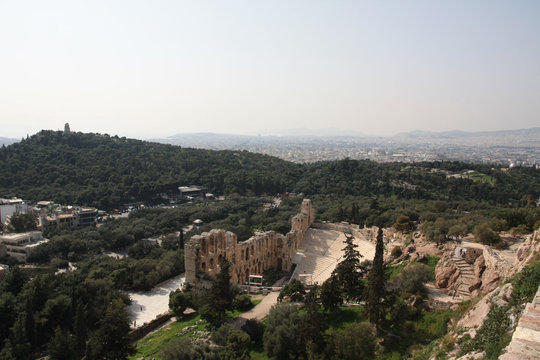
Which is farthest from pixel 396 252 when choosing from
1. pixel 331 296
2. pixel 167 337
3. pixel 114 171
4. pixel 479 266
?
pixel 114 171

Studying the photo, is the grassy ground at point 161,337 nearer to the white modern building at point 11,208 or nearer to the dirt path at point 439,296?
the dirt path at point 439,296

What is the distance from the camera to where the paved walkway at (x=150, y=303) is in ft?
83.6

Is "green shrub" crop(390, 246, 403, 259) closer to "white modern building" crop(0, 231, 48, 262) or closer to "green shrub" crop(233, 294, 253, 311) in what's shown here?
"green shrub" crop(233, 294, 253, 311)

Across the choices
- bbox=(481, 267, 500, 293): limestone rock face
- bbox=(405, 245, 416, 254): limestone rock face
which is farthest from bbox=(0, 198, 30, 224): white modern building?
bbox=(481, 267, 500, 293): limestone rock face

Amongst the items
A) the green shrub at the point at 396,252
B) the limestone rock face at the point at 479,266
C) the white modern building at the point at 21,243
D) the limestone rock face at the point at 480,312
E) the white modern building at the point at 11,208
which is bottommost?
the white modern building at the point at 21,243

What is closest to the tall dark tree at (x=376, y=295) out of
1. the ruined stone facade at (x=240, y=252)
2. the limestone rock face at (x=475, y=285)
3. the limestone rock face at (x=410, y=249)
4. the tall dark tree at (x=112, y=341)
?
the limestone rock face at (x=475, y=285)

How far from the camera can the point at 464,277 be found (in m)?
18.7

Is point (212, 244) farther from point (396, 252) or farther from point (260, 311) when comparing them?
point (396, 252)

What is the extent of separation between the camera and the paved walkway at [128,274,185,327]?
2547cm

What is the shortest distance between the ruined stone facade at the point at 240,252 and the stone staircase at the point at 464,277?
44.4 feet

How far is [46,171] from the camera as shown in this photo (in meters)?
73.8

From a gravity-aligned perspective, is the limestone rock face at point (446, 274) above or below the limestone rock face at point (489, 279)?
below

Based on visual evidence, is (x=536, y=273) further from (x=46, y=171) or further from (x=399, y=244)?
(x=46, y=171)

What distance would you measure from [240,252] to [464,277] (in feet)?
49.2
